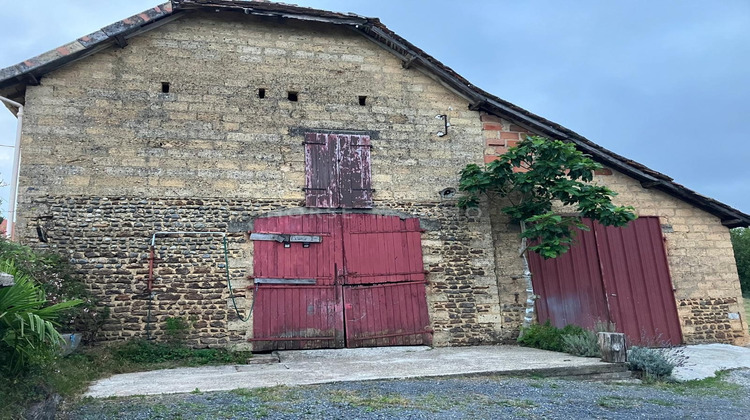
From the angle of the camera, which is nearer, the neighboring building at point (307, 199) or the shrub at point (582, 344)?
the shrub at point (582, 344)

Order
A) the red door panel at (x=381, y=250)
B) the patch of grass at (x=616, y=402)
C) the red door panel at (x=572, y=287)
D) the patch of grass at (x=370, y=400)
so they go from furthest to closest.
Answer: the red door panel at (x=572, y=287)
the red door panel at (x=381, y=250)
the patch of grass at (x=616, y=402)
the patch of grass at (x=370, y=400)

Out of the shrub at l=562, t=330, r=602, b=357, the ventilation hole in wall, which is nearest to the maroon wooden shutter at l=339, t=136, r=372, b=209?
the ventilation hole in wall

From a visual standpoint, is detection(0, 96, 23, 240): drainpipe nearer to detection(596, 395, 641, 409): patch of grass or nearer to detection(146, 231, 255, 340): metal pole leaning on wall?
detection(146, 231, 255, 340): metal pole leaning on wall

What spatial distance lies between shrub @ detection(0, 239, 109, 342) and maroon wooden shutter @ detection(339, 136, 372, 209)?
4.04 metres

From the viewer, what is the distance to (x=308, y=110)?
911 cm

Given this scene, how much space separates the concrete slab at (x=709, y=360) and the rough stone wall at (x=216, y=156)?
285cm

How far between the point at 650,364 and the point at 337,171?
5400 millimetres

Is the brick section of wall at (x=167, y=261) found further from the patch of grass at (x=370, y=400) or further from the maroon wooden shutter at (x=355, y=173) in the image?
the patch of grass at (x=370, y=400)

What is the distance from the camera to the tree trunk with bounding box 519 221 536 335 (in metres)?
8.85

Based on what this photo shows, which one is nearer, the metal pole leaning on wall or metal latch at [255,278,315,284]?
the metal pole leaning on wall

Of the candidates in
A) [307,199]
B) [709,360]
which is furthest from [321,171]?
[709,360]

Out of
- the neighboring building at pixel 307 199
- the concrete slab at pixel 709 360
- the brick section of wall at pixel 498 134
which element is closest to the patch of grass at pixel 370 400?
the neighboring building at pixel 307 199

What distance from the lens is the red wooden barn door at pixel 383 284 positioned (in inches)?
332

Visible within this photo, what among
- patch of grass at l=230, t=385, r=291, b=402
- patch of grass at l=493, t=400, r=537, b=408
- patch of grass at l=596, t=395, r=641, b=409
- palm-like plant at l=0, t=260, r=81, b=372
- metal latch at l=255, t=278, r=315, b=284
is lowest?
patch of grass at l=596, t=395, r=641, b=409
